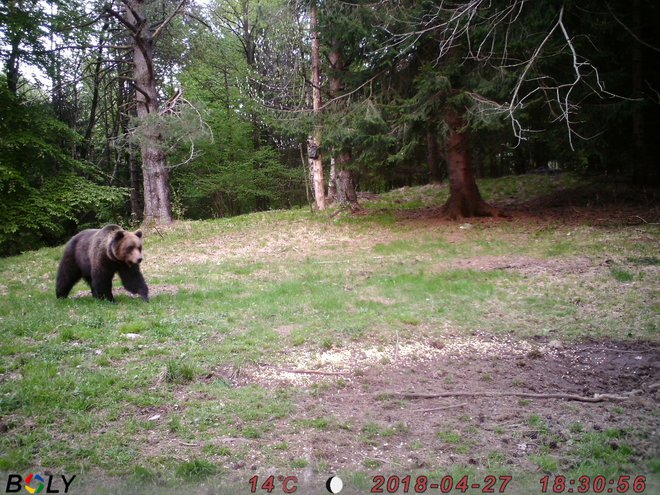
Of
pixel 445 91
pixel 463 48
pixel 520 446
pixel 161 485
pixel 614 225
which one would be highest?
pixel 463 48

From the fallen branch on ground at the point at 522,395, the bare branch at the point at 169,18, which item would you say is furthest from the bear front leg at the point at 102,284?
the bare branch at the point at 169,18

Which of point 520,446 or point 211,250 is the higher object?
point 211,250

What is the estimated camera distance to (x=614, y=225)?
1424cm

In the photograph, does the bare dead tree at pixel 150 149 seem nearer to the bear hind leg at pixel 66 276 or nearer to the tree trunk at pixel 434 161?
the bear hind leg at pixel 66 276

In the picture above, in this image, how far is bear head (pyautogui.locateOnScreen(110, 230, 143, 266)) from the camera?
9027mm

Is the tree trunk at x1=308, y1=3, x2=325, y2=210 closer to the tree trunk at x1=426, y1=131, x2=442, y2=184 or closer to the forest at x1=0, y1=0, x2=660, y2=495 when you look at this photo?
the forest at x1=0, y1=0, x2=660, y2=495

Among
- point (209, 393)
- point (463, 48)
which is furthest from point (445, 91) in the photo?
point (209, 393)

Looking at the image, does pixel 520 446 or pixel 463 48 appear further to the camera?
pixel 463 48

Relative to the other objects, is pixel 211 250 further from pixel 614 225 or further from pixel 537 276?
pixel 614 225

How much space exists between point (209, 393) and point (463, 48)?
14.1 meters

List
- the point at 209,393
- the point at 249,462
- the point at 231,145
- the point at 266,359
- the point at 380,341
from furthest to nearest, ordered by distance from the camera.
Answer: the point at 231,145, the point at 380,341, the point at 266,359, the point at 209,393, the point at 249,462
